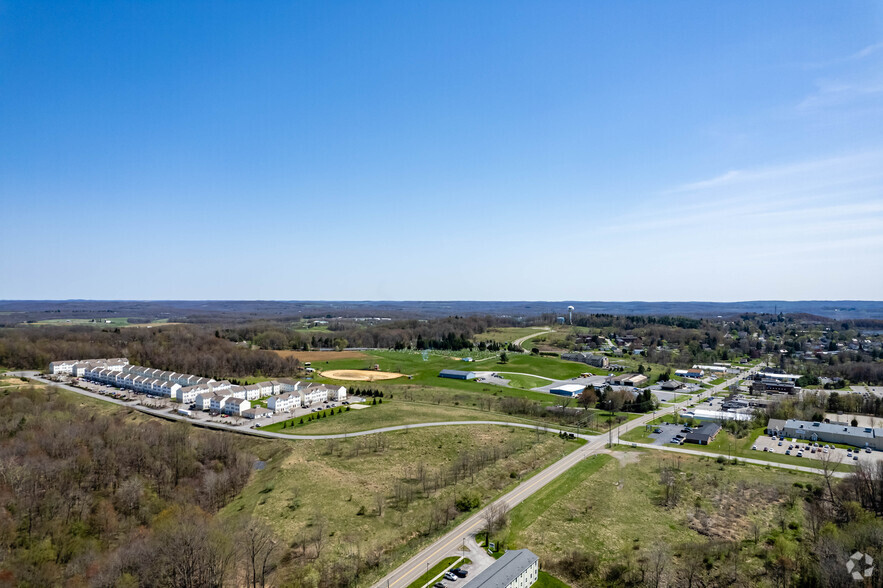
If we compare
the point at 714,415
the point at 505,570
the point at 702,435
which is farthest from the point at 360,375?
the point at 505,570

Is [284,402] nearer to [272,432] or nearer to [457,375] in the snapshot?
[272,432]

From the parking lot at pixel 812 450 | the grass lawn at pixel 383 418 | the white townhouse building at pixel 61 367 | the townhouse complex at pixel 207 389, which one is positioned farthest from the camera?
the white townhouse building at pixel 61 367

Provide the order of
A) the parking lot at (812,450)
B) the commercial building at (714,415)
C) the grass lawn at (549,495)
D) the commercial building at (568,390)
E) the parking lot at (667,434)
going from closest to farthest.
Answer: the grass lawn at (549,495), the parking lot at (812,450), the parking lot at (667,434), the commercial building at (714,415), the commercial building at (568,390)

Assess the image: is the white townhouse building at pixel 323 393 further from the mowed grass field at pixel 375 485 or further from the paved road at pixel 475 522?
the paved road at pixel 475 522

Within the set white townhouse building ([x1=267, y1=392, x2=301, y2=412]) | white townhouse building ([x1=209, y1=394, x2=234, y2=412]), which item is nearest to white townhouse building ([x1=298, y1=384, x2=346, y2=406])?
white townhouse building ([x1=267, y1=392, x2=301, y2=412])

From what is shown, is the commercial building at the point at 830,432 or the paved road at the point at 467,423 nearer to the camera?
the paved road at the point at 467,423

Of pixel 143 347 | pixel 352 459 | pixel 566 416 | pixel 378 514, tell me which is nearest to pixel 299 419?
pixel 352 459

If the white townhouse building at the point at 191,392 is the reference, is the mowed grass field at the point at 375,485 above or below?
below

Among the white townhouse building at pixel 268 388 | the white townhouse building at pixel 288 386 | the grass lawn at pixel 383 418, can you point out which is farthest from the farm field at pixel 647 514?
the white townhouse building at pixel 268 388

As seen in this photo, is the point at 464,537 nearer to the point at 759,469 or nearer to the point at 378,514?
the point at 378,514
